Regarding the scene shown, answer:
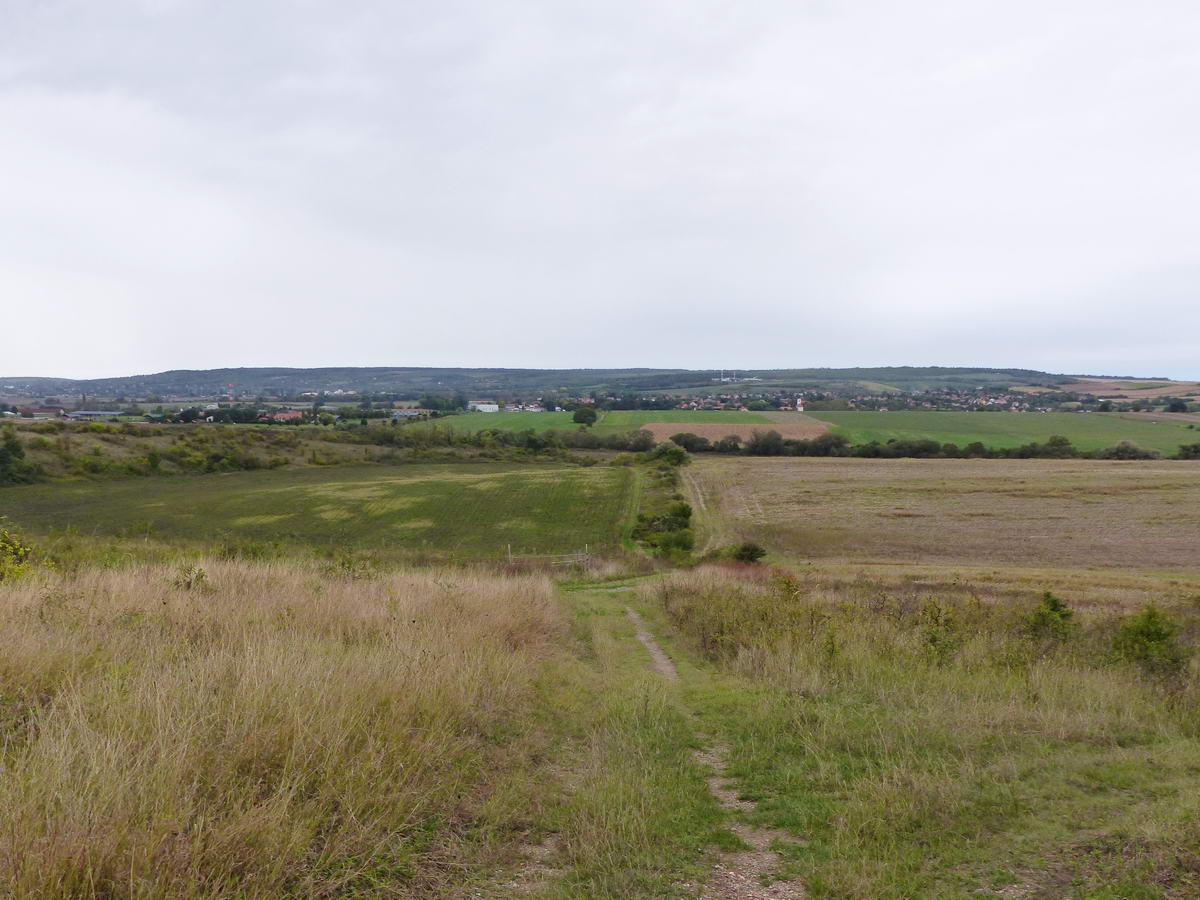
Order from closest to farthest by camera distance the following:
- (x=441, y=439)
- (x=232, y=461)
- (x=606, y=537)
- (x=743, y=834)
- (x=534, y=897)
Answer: (x=534, y=897), (x=743, y=834), (x=606, y=537), (x=232, y=461), (x=441, y=439)

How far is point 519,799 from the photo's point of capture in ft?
16.2

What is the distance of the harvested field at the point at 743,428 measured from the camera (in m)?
108

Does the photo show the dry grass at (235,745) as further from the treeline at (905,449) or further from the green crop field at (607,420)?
the green crop field at (607,420)

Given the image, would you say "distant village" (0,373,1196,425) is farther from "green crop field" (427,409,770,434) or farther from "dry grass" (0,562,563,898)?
"dry grass" (0,562,563,898)

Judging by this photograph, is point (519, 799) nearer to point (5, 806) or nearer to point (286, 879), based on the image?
point (286, 879)

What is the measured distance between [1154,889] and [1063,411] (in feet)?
606

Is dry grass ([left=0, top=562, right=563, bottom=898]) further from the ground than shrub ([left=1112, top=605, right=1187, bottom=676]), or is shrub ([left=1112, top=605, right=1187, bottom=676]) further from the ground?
dry grass ([left=0, top=562, right=563, bottom=898])

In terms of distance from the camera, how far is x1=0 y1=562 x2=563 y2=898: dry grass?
330cm

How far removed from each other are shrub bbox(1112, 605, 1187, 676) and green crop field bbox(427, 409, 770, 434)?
10707cm

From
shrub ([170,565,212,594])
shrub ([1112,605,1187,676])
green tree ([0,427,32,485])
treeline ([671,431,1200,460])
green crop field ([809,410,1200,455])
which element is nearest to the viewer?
shrub ([1112,605,1187,676])

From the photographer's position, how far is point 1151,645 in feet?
30.1

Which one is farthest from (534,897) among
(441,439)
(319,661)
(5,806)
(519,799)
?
(441,439)

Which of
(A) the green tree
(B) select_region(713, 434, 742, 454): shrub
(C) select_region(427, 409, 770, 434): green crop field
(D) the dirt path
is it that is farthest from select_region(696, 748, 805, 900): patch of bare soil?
(C) select_region(427, 409, 770, 434): green crop field

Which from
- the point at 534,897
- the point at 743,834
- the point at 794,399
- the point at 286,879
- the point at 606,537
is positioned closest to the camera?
the point at 286,879
